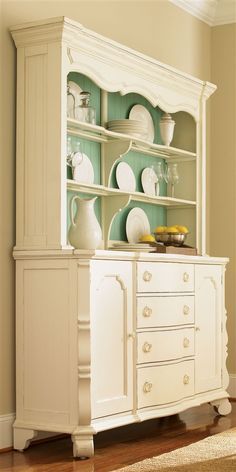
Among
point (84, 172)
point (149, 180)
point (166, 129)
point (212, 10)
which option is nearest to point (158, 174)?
point (149, 180)

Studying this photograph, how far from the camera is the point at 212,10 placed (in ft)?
21.1

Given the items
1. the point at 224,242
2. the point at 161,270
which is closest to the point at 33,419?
the point at 161,270

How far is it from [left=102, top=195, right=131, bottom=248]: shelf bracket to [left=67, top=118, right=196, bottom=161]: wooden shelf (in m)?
0.33

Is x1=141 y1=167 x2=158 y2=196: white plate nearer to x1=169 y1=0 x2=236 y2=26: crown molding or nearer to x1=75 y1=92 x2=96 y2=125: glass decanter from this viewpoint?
x1=75 y1=92 x2=96 y2=125: glass decanter

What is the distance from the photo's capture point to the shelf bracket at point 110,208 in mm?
5156

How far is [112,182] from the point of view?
211 inches

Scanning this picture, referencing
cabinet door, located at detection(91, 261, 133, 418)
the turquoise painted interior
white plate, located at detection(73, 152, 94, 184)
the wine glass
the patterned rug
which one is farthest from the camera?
the wine glass

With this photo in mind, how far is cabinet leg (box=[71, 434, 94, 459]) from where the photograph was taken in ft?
13.8

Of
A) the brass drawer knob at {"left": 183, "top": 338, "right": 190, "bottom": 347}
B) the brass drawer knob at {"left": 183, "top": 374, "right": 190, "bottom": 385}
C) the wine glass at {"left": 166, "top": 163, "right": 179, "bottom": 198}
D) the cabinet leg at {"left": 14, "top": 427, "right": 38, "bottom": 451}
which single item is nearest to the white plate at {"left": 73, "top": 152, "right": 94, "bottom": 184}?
the wine glass at {"left": 166, "top": 163, "right": 179, "bottom": 198}

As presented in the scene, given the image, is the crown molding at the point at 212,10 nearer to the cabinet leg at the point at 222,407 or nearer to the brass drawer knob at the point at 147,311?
the brass drawer knob at the point at 147,311

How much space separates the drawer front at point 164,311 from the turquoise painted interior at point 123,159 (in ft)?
1.98

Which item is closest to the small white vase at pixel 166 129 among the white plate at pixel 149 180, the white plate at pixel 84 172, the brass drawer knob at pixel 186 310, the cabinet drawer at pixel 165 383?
the white plate at pixel 149 180

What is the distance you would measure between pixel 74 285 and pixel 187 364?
1.13 m

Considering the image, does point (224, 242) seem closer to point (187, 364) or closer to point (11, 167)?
point (187, 364)
